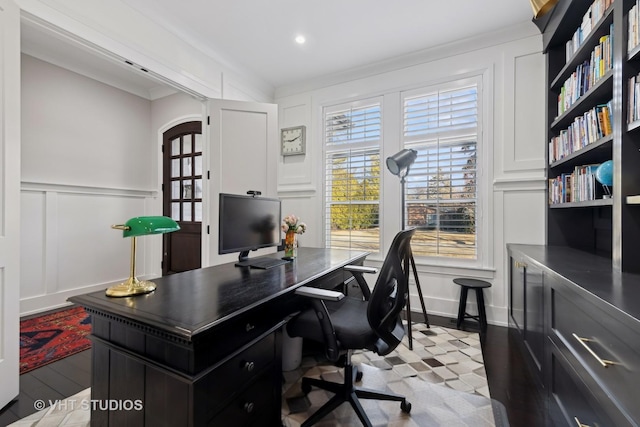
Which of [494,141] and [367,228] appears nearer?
[494,141]

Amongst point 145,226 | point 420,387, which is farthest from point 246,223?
point 420,387

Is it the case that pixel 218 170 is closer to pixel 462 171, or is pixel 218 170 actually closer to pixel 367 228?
pixel 367 228

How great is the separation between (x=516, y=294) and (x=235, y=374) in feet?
7.18

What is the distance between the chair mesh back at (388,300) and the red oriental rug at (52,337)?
249 cm

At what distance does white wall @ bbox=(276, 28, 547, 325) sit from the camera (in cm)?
270

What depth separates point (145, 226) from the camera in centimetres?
126

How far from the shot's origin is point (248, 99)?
148 inches

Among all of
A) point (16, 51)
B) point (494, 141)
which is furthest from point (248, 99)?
point (494, 141)

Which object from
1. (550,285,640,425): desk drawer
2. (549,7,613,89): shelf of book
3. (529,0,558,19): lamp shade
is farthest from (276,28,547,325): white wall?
(550,285,640,425): desk drawer

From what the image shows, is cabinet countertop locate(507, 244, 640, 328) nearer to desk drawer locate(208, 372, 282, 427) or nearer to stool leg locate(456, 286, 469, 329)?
stool leg locate(456, 286, 469, 329)

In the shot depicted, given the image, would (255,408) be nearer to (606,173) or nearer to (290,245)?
(290,245)

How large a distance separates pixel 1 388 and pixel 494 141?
13.6 ft

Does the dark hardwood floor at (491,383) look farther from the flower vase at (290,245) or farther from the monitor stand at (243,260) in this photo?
the flower vase at (290,245)

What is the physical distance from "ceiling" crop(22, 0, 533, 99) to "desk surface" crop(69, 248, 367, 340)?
203cm
